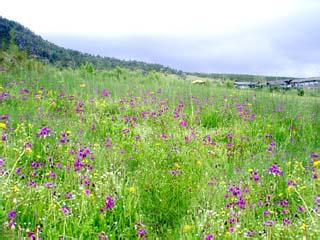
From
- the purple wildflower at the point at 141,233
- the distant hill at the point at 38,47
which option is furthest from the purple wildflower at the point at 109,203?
the distant hill at the point at 38,47

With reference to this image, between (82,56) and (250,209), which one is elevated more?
(82,56)

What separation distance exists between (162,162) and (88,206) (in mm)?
1650

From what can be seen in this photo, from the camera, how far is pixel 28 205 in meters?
3.13

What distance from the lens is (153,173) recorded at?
4.17m

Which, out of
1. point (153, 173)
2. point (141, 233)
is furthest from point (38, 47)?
point (141, 233)

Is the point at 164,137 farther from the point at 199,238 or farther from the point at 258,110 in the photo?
the point at 258,110

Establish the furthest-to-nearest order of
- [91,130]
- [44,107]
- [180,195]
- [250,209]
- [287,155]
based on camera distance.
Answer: [44,107] < [91,130] < [287,155] < [180,195] < [250,209]

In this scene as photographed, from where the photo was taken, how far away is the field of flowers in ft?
9.83

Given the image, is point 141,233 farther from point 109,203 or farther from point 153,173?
point 153,173

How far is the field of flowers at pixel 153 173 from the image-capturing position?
9.83 ft

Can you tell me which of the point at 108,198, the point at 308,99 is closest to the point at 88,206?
the point at 108,198

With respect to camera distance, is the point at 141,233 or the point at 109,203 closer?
the point at 141,233

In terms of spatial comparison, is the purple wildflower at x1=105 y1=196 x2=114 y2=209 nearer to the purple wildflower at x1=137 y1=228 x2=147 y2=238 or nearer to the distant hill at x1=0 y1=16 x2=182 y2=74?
the purple wildflower at x1=137 y1=228 x2=147 y2=238

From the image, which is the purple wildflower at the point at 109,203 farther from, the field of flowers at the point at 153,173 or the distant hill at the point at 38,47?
the distant hill at the point at 38,47
